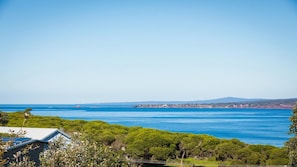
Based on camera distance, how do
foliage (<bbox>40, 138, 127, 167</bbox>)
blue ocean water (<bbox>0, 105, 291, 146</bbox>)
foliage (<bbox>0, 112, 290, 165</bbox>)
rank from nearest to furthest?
foliage (<bbox>40, 138, 127, 167</bbox>), foliage (<bbox>0, 112, 290, 165</bbox>), blue ocean water (<bbox>0, 105, 291, 146</bbox>)

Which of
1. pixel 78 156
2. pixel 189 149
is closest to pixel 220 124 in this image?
pixel 189 149

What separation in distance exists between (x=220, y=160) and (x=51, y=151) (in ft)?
54.7

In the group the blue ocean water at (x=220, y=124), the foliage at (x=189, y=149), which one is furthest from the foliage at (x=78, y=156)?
the foliage at (x=189, y=149)

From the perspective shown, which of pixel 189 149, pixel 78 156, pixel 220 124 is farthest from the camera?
pixel 220 124

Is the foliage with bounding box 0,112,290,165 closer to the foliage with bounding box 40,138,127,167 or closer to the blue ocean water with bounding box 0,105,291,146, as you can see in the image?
the blue ocean water with bounding box 0,105,291,146

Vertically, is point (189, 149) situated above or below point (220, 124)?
above

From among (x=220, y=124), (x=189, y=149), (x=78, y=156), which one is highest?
(x=78, y=156)

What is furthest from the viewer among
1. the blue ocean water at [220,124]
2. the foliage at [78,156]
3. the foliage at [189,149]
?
the blue ocean water at [220,124]

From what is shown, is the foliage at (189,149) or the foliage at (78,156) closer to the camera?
the foliage at (78,156)

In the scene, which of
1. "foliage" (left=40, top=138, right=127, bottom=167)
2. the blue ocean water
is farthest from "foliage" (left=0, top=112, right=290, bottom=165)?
"foliage" (left=40, top=138, right=127, bottom=167)

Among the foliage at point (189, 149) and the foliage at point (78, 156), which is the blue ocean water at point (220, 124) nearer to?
the foliage at point (189, 149)

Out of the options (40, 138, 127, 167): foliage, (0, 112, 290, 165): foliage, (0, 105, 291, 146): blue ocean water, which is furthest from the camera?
(0, 105, 291, 146): blue ocean water

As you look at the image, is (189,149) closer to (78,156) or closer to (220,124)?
(78,156)

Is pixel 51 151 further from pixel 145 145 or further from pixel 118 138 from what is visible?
pixel 118 138
